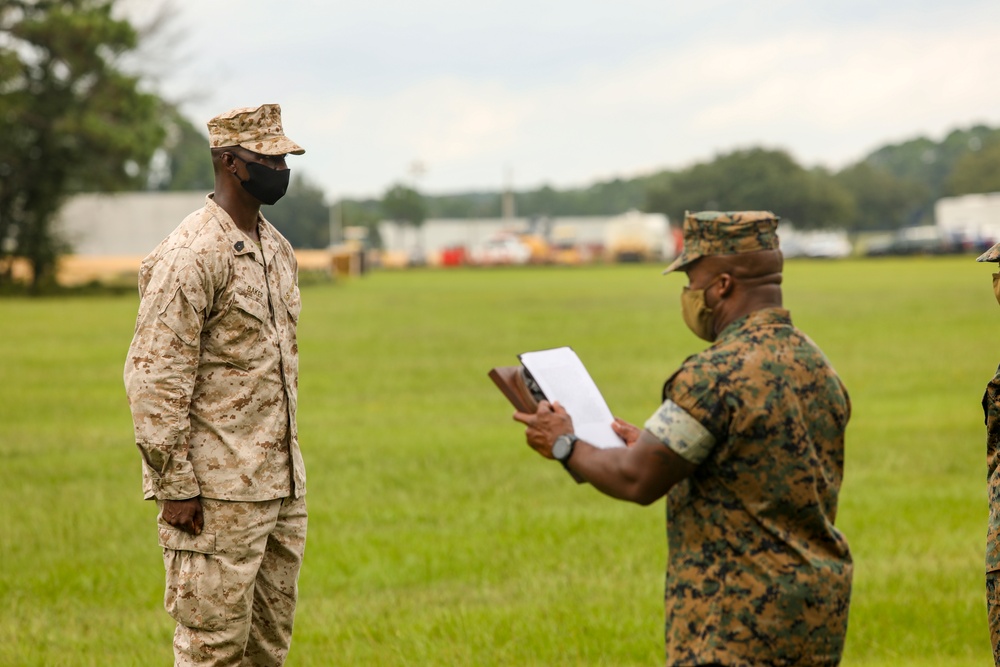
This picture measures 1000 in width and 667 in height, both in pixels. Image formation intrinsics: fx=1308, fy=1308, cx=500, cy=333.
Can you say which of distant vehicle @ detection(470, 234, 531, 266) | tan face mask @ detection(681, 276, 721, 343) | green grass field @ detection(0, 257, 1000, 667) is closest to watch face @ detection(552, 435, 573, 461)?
tan face mask @ detection(681, 276, 721, 343)

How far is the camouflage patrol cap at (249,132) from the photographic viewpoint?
474 centimetres

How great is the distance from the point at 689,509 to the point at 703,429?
29 cm

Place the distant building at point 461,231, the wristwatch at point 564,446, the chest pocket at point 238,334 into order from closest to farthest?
the wristwatch at point 564,446, the chest pocket at point 238,334, the distant building at point 461,231

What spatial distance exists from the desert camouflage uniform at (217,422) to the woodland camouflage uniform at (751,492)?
169cm

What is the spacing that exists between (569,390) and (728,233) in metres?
0.72

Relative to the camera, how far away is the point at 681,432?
11.7 feet

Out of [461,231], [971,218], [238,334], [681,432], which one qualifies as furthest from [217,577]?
[461,231]

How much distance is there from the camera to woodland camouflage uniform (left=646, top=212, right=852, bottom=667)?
11.7ft

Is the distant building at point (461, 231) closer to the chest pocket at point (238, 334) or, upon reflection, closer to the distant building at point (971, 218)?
the distant building at point (971, 218)

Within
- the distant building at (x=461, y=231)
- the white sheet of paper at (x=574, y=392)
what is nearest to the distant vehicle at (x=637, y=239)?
the distant building at (x=461, y=231)

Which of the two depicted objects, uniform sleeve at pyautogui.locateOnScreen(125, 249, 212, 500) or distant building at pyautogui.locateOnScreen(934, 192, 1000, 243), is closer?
uniform sleeve at pyautogui.locateOnScreen(125, 249, 212, 500)

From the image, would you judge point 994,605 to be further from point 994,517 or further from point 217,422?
point 217,422

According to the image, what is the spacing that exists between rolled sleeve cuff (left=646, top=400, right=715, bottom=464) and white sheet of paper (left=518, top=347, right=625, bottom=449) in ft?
1.07

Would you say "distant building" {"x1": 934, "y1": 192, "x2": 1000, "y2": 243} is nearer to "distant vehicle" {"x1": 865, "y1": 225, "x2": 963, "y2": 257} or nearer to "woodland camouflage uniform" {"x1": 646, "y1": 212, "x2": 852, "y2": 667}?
"distant vehicle" {"x1": 865, "y1": 225, "x2": 963, "y2": 257}
